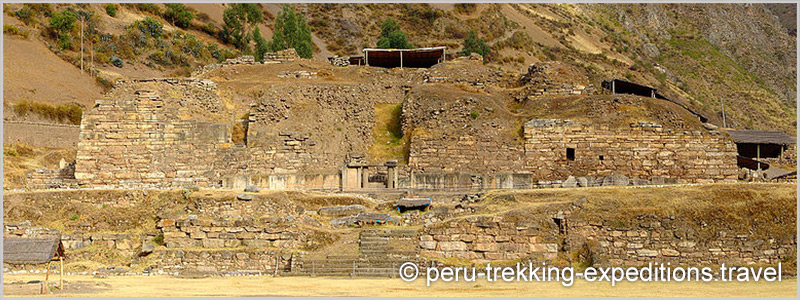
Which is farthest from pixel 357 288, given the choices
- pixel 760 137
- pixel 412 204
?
pixel 760 137

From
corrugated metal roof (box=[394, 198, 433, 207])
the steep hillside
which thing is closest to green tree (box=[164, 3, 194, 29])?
the steep hillside

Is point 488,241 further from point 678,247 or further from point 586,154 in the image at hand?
point 586,154

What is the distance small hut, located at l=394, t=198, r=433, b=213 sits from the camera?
25828 millimetres

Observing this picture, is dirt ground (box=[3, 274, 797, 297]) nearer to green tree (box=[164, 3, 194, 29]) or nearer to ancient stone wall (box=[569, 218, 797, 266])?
ancient stone wall (box=[569, 218, 797, 266])

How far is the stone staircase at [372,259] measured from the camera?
21.9m

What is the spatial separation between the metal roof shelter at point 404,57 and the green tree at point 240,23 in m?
29.4

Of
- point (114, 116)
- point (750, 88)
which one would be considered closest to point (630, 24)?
point (750, 88)

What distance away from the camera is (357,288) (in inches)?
771

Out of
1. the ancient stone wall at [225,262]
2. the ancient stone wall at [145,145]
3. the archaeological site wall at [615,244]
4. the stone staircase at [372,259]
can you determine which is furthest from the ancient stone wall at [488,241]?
the ancient stone wall at [145,145]

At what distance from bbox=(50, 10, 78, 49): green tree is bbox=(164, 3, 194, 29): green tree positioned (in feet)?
39.9

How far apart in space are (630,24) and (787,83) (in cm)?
1831

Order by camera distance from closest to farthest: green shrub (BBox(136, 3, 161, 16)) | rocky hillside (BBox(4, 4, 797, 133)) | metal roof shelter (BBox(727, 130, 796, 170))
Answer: metal roof shelter (BBox(727, 130, 796, 170))
rocky hillside (BBox(4, 4, 797, 133))
green shrub (BBox(136, 3, 161, 16))

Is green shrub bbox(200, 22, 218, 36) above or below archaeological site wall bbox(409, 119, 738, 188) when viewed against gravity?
above

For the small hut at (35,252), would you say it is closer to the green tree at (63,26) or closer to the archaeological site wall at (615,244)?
the archaeological site wall at (615,244)
